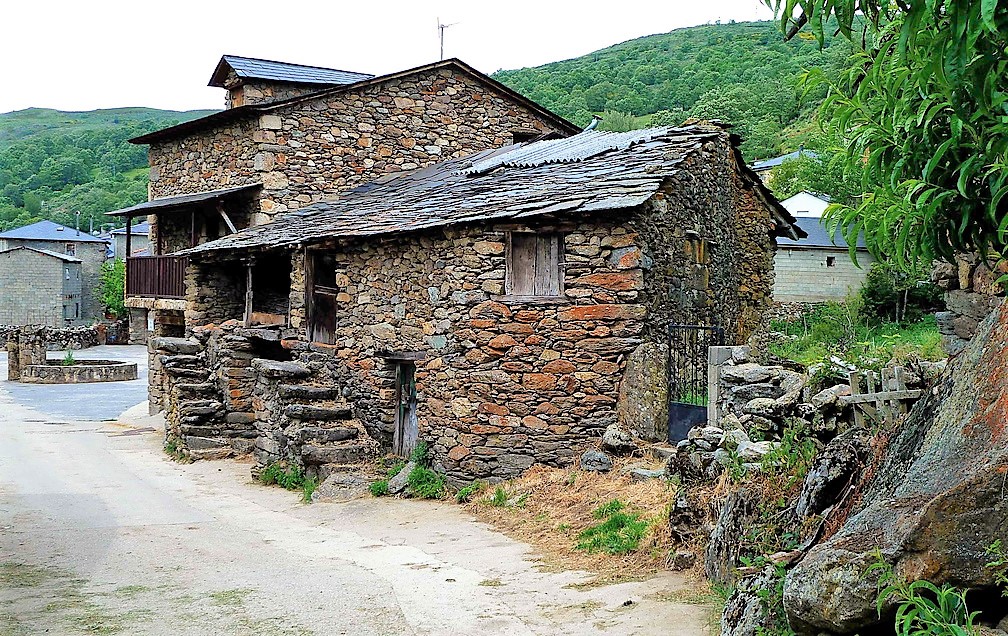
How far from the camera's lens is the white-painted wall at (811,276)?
24.9m

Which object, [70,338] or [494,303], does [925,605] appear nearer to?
[494,303]

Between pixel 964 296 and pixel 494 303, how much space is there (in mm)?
6969

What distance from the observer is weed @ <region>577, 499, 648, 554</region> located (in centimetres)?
804

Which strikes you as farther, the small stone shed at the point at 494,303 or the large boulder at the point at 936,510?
the small stone shed at the point at 494,303

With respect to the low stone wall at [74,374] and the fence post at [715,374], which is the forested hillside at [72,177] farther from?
the fence post at [715,374]

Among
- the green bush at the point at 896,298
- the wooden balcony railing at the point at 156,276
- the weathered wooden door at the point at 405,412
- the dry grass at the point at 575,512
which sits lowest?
the dry grass at the point at 575,512

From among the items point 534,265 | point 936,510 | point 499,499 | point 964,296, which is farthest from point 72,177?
point 936,510

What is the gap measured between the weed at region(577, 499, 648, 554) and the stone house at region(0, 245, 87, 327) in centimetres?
5446

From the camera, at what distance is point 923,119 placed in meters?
3.54

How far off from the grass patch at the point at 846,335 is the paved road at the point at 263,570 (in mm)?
2918

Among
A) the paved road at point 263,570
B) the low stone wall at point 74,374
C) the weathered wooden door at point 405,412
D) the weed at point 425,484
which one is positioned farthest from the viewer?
the low stone wall at point 74,374

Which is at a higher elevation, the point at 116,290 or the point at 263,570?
the point at 116,290

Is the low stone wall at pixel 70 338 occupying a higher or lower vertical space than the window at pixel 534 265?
lower

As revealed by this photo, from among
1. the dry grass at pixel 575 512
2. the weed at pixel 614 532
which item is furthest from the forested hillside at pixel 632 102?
the weed at pixel 614 532
